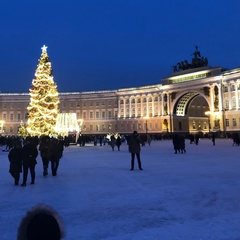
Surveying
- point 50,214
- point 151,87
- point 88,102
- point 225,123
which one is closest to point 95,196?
point 50,214

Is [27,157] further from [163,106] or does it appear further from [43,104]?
[163,106]

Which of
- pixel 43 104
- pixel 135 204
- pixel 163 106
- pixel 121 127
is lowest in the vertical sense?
pixel 135 204

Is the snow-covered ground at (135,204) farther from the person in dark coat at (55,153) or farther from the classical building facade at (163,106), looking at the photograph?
the classical building facade at (163,106)

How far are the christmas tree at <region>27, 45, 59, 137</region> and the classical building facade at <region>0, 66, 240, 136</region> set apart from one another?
→ 2032 cm

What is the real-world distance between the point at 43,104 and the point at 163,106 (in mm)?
45478

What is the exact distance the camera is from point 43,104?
35.4 m

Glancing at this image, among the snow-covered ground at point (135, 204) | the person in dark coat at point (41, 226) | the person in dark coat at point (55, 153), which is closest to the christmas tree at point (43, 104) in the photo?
the person in dark coat at point (55, 153)

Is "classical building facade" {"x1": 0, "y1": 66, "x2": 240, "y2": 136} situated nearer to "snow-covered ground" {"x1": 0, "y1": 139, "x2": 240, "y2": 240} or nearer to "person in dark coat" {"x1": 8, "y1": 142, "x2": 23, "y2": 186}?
"person in dark coat" {"x1": 8, "y1": 142, "x2": 23, "y2": 186}

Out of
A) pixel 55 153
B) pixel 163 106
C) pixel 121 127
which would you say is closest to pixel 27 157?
pixel 55 153

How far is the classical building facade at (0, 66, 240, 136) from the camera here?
212ft

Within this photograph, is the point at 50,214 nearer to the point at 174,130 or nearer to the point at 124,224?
the point at 124,224

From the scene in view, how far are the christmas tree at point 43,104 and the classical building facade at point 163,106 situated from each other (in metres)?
20.3

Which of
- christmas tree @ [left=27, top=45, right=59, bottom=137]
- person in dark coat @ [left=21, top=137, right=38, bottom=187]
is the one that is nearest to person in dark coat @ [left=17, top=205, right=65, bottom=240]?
person in dark coat @ [left=21, top=137, right=38, bottom=187]

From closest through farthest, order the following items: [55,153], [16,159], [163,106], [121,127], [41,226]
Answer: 1. [41,226]
2. [16,159]
3. [55,153]
4. [163,106]
5. [121,127]
